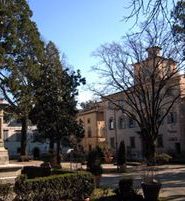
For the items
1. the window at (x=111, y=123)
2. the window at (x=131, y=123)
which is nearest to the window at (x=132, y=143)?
the window at (x=131, y=123)

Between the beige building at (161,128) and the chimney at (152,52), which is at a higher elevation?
the chimney at (152,52)

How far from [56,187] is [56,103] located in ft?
82.7

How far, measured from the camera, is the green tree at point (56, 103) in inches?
1671

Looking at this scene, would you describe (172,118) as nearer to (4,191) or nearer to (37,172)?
(37,172)

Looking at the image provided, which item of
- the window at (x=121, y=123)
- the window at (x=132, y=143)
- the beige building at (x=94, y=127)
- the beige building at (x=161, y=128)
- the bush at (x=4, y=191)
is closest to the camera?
the bush at (x=4, y=191)

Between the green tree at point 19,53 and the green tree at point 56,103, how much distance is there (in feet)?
3.96

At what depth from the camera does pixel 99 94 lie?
152 feet

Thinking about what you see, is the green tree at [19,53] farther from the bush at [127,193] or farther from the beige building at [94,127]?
the beige building at [94,127]

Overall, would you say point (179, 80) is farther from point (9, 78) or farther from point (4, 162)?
point (4, 162)

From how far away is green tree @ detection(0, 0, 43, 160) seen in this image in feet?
130

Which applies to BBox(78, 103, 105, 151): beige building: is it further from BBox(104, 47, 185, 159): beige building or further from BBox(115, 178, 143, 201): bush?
BBox(115, 178, 143, 201): bush

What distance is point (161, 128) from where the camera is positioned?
61.2 metres

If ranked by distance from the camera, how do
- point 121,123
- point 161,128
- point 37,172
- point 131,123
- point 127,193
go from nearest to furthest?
1. point 127,193
2. point 37,172
3. point 161,128
4. point 131,123
5. point 121,123

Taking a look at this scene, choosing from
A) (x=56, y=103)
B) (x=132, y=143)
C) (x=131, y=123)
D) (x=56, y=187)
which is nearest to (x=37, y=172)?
(x=56, y=187)
